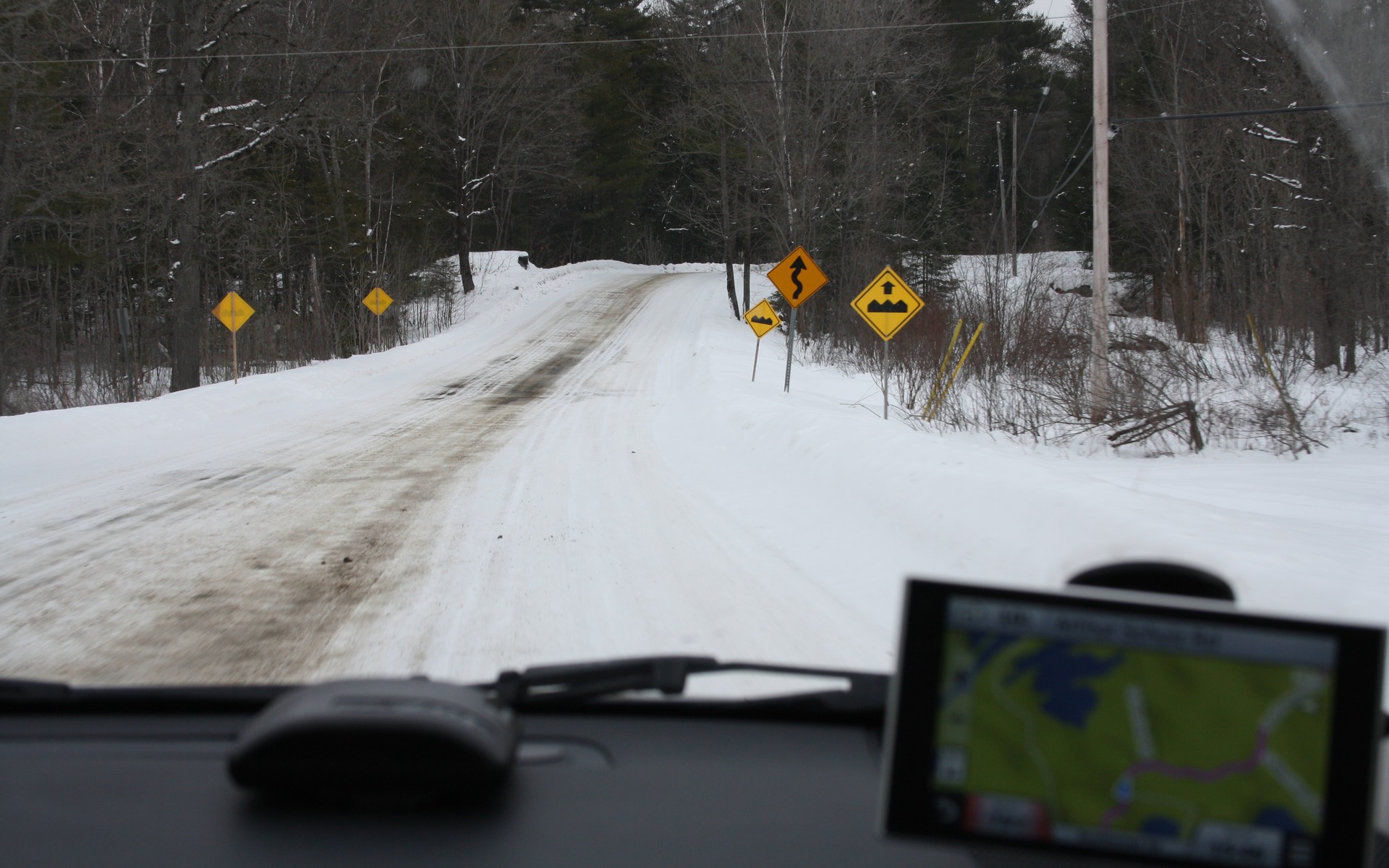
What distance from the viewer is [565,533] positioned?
25.6 feet

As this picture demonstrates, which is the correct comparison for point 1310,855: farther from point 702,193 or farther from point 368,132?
point 702,193

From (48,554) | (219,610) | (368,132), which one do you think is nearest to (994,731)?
(219,610)

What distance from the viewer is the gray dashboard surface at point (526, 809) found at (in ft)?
5.99

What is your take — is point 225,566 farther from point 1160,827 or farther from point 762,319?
point 762,319

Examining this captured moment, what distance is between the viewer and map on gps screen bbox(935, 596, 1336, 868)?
124 cm

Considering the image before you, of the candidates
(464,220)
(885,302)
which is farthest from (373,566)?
(464,220)

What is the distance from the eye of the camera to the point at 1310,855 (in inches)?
→ 48.4

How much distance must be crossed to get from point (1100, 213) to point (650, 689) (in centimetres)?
1595

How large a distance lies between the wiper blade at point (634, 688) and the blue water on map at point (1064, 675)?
1.31 metres

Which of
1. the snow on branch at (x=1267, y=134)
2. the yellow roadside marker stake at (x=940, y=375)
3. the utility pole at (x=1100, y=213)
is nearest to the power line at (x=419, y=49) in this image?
the snow on branch at (x=1267, y=134)

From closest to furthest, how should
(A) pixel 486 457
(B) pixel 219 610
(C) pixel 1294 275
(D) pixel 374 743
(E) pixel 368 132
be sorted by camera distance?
(D) pixel 374 743 → (B) pixel 219 610 → (A) pixel 486 457 → (C) pixel 1294 275 → (E) pixel 368 132

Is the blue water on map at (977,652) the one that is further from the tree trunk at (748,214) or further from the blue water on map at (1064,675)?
the tree trunk at (748,214)

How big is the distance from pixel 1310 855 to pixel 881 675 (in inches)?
59.5

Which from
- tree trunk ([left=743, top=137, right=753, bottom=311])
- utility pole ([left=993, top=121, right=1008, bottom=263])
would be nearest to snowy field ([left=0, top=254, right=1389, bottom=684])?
utility pole ([left=993, top=121, right=1008, bottom=263])
